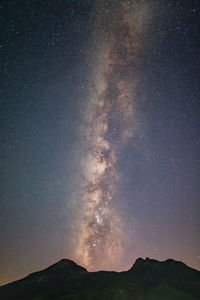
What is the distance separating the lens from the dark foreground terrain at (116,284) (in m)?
96.7

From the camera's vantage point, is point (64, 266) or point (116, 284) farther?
point (64, 266)

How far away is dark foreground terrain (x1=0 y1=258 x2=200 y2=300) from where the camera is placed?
96.7m

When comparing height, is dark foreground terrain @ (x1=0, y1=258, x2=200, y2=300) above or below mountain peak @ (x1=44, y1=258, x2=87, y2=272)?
below

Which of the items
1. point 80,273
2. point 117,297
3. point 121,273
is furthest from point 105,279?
Result: point 117,297

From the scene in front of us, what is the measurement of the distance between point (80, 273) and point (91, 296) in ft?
187

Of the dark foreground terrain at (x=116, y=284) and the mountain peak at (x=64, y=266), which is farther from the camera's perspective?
the mountain peak at (x=64, y=266)

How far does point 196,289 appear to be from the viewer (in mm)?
100250

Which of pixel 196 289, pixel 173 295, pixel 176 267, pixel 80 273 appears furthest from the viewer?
pixel 80 273

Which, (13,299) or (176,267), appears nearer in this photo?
(13,299)

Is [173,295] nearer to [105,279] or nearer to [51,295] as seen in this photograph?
[105,279]

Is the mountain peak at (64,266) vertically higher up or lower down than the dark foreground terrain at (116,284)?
higher up

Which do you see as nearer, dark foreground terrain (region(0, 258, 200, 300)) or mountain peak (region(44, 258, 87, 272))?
dark foreground terrain (region(0, 258, 200, 300))

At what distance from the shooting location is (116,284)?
11238 cm

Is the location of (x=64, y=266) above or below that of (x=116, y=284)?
above
